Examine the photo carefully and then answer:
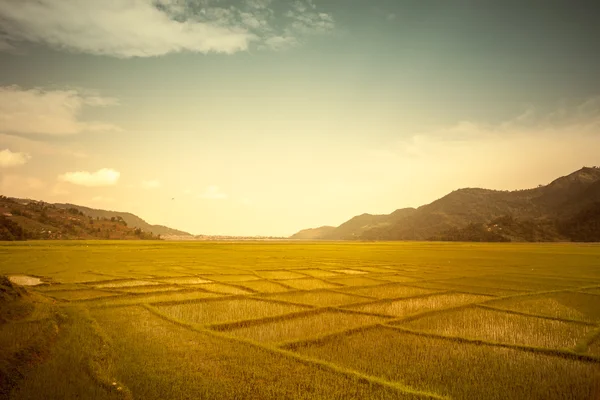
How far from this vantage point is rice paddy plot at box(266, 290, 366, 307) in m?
12.5

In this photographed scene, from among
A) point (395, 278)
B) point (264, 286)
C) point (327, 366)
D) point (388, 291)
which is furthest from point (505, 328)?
point (395, 278)

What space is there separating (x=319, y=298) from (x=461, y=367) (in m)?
7.22

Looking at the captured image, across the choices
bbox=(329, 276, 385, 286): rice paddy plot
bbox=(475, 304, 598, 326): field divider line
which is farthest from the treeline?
bbox=(475, 304, 598, 326): field divider line

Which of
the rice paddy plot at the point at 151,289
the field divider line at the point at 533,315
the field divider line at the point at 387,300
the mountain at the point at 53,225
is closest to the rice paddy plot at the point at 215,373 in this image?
the field divider line at the point at 387,300

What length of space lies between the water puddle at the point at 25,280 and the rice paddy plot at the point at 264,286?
9.40 m

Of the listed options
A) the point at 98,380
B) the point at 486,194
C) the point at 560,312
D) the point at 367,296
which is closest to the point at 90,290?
the point at 98,380

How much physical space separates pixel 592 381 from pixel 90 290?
1629cm

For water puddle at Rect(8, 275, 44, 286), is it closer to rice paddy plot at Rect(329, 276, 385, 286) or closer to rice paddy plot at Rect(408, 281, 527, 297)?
rice paddy plot at Rect(329, 276, 385, 286)

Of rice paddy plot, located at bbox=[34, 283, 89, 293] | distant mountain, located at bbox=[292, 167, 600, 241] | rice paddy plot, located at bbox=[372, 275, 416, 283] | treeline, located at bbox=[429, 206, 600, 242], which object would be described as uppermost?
distant mountain, located at bbox=[292, 167, 600, 241]

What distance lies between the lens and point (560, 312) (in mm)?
11320

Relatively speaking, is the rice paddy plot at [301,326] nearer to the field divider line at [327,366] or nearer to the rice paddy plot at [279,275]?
the field divider line at [327,366]

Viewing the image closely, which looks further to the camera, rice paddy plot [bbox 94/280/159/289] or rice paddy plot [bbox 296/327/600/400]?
rice paddy plot [bbox 94/280/159/289]

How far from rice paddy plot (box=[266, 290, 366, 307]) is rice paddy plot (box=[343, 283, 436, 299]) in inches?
40.7

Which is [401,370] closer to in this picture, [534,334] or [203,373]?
[203,373]
